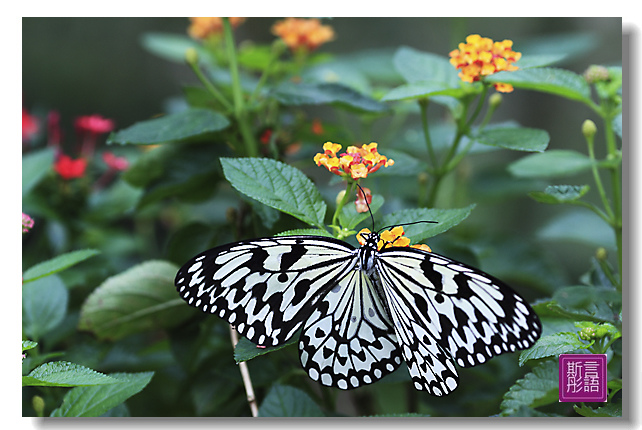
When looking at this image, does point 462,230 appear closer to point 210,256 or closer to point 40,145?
point 210,256

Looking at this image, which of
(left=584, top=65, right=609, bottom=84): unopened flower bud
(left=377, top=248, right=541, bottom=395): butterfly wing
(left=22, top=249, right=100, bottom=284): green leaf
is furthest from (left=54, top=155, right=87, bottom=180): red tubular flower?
(left=584, top=65, right=609, bottom=84): unopened flower bud

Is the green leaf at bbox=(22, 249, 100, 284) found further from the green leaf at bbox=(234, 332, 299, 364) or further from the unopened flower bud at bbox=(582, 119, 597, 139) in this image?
the unopened flower bud at bbox=(582, 119, 597, 139)

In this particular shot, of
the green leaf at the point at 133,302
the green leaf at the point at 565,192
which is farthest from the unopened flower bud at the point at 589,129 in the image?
the green leaf at the point at 133,302

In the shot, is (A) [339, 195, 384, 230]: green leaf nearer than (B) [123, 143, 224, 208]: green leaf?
Yes

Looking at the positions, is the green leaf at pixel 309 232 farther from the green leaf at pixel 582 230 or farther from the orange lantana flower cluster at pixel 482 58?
the green leaf at pixel 582 230
